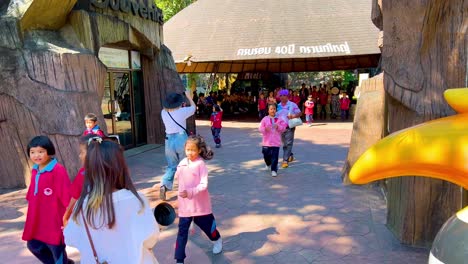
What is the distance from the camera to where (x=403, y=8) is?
3607 mm

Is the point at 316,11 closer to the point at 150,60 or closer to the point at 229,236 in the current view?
the point at 150,60

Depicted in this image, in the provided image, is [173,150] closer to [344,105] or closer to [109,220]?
[109,220]

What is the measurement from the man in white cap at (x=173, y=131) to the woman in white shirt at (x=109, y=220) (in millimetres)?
3483

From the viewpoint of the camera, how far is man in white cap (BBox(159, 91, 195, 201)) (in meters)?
5.80

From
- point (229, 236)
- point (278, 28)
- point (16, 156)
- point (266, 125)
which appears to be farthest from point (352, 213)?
point (278, 28)

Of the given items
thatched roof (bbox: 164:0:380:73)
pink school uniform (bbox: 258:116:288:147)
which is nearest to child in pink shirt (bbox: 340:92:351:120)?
thatched roof (bbox: 164:0:380:73)

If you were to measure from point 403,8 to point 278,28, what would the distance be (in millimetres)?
13770

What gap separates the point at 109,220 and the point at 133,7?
7.94 metres

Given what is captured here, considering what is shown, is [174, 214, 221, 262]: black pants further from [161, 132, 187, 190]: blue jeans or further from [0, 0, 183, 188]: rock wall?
[0, 0, 183, 188]: rock wall

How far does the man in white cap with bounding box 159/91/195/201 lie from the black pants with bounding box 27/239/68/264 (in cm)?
259

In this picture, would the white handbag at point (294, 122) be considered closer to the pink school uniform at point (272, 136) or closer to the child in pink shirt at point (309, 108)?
the pink school uniform at point (272, 136)

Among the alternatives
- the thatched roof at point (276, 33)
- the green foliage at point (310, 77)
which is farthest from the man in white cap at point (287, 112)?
the green foliage at point (310, 77)

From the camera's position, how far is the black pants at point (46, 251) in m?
3.26

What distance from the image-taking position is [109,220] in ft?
7.23
